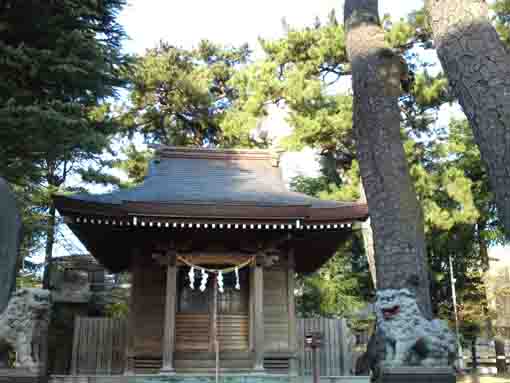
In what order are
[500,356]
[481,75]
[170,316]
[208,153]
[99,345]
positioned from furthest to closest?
[500,356] → [208,153] → [99,345] → [170,316] → [481,75]

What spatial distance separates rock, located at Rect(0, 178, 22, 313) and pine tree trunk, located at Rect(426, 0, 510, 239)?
3779mm

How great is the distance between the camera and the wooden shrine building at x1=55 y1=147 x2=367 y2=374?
9.29 metres

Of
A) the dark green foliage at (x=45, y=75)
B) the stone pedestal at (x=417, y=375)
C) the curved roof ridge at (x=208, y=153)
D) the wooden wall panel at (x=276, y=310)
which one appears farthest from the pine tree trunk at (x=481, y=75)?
the curved roof ridge at (x=208, y=153)

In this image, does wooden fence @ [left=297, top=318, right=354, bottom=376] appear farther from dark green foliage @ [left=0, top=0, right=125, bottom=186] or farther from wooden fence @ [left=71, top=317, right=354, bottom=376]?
dark green foliage @ [left=0, top=0, right=125, bottom=186]

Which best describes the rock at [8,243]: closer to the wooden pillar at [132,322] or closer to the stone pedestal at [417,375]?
the stone pedestal at [417,375]

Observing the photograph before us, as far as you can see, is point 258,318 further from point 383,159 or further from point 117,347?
point 383,159

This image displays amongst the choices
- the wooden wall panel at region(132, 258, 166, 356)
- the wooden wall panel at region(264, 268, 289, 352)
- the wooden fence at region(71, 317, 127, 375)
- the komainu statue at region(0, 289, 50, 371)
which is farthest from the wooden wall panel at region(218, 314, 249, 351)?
the komainu statue at region(0, 289, 50, 371)

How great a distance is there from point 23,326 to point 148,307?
10.1ft

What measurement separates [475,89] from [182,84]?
20954mm

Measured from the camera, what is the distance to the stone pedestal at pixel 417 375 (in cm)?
573

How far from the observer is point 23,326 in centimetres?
779

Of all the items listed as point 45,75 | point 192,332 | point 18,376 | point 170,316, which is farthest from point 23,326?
point 45,75

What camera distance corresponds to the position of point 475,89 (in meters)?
4.54

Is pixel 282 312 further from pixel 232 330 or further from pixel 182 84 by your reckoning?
pixel 182 84
